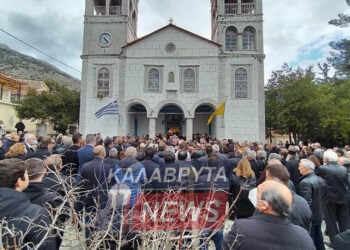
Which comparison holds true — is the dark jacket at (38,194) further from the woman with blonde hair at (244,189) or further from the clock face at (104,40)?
the clock face at (104,40)

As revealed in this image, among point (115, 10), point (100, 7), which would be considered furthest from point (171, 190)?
point (100, 7)

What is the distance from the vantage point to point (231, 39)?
971 inches

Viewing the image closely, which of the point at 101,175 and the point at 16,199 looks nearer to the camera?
the point at 16,199

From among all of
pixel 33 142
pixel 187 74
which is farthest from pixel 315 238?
pixel 187 74

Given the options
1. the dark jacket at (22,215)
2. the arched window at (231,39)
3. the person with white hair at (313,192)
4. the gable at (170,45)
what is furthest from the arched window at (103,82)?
the dark jacket at (22,215)

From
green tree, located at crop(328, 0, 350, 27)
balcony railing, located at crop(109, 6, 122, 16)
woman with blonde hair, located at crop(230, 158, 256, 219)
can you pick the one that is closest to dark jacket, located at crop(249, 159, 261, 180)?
woman with blonde hair, located at crop(230, 158, 256, 219)

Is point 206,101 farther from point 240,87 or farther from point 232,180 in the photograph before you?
point 232,180

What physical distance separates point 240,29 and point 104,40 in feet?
41.7

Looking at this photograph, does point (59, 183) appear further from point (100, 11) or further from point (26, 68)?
point (26, 68)

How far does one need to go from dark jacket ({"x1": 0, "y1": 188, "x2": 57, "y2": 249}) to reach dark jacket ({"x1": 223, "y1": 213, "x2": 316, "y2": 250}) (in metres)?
1.56

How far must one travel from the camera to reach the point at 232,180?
19.8 feet

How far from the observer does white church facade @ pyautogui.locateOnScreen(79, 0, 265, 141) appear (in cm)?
2306

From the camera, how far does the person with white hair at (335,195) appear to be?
5.49 m

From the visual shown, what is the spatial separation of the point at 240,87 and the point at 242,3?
28.0ft
